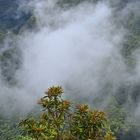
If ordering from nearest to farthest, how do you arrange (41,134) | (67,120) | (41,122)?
1. (41,134)
2. (41,122)
3. (67,120)

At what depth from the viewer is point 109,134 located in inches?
2724

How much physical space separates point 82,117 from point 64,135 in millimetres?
4357

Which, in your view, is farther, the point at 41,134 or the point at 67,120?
the point at 67,120

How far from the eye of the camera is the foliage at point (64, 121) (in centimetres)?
6794

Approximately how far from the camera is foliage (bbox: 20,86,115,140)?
223 feet

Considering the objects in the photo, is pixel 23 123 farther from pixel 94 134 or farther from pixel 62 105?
pixel 94 134

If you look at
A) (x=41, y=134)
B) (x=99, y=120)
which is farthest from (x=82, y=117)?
(x=41, y=134)

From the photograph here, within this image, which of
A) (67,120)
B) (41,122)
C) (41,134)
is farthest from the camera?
(67,120)

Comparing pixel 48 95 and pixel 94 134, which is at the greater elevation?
pixel 48 95

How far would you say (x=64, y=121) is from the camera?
6888cm

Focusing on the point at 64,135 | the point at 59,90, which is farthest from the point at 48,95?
the point at 64,135

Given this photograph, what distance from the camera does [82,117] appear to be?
226 ft

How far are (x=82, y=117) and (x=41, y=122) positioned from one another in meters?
6.17

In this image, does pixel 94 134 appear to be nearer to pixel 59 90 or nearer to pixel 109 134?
pixel 109 134
